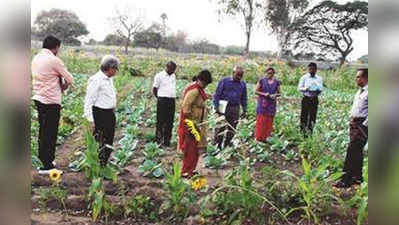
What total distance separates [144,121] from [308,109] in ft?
11.0

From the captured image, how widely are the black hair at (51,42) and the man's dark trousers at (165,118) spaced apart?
257cm

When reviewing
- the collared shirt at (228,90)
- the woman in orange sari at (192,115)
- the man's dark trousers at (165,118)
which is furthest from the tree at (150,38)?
the woman in orange sari at (192,115)

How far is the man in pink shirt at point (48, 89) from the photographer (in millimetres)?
4328

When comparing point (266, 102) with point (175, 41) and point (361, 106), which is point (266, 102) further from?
point (175, 41)

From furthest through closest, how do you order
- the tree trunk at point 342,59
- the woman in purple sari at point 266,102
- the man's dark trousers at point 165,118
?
the tree trunk at point 342,59, the woman in purple sari at point 266,102, the man's dark trousers at point 165,118

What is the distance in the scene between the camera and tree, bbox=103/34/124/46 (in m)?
20.3

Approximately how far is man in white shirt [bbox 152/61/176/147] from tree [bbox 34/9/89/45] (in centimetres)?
917

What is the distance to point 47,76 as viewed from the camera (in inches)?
174

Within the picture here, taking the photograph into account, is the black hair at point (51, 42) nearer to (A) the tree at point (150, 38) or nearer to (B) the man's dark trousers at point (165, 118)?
(B) the man's dark trousers at point (165, 118)

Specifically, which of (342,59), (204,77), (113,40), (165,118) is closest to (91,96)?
(204,77)

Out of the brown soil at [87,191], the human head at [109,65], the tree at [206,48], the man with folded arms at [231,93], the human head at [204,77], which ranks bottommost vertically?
the brown soil at [87,191]

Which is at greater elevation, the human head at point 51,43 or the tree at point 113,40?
the tree at point 113,40

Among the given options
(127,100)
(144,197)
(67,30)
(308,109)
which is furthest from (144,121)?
(67,30)

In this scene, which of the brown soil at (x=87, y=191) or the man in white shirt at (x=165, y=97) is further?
the man in white shirt at (x=165, y=97)
